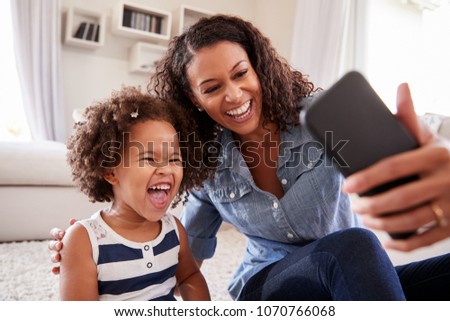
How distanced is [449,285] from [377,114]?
0.53 metres

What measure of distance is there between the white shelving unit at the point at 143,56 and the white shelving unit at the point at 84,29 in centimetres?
27

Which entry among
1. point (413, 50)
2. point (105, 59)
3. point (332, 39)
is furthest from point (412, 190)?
point (105, 59)

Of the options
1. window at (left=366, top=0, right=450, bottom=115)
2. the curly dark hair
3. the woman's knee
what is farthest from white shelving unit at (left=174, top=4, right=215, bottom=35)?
the woman's knee

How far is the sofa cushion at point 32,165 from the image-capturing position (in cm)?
196

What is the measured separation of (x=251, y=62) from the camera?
107cm

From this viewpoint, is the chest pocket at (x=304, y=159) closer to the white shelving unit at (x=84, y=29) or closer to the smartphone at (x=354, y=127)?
the smartphone at (x=354, y=127)

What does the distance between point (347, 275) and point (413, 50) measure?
7.53ft

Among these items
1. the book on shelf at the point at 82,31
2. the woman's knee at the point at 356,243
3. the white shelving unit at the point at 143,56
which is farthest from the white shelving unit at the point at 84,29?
the woman's knee at the point at 356,243

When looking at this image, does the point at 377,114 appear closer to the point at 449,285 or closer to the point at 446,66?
the point at 449,285

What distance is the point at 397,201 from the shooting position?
1.39ft

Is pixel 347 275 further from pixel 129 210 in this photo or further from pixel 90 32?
pixel 90 32

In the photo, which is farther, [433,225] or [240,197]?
[240,197]

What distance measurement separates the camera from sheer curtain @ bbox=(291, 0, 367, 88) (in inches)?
110
